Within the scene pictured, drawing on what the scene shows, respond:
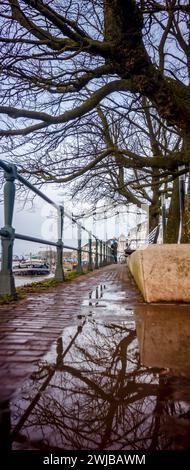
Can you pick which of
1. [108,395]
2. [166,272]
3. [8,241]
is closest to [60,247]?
[8,241]

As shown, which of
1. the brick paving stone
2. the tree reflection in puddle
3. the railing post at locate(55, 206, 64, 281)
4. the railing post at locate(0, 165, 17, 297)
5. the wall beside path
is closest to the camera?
the tree reflection in puddle

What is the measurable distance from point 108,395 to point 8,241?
7.86 feet

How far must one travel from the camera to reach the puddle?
2.84 ft

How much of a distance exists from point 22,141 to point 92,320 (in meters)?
5.74

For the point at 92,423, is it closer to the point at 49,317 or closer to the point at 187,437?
the point at 187,437

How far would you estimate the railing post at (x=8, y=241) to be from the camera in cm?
330

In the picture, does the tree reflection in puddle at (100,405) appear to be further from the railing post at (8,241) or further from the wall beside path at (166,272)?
the railing post at (8,241)

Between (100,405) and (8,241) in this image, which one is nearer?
(100,405)

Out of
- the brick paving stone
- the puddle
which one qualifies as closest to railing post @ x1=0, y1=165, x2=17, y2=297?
the brick paving stone

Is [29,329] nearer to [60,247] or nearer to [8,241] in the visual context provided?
[8,241]

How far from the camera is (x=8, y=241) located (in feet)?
10.8

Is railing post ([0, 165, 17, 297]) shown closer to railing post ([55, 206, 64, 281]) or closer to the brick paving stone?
the brick paving stone

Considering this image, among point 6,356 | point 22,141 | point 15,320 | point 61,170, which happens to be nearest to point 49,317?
point 15,320

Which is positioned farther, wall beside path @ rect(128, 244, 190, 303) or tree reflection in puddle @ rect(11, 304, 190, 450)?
wall beside path @ rect(128, 244, 190, 303)
